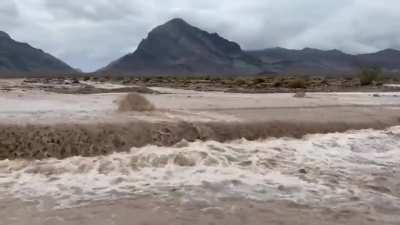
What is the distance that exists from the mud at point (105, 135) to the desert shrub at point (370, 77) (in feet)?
131

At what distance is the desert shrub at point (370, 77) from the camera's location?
2179 inches

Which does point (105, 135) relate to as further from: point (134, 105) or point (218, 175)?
point (134, 105)

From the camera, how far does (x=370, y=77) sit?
56094 mm

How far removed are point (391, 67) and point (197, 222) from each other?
189988 millimetres

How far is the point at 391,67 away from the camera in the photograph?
190125 mm

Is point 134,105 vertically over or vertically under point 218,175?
over

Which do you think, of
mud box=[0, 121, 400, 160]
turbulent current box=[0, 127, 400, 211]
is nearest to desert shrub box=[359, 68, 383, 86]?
mud box=[0, 121, 400, 160]

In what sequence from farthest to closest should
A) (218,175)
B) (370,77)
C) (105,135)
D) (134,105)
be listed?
(370,77)
(134,105)
(105,135)
(218,175)

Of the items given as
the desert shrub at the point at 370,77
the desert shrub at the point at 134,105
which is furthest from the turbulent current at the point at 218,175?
the desert shrub at the point at 370,77

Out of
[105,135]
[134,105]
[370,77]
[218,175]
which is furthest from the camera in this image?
[370,77]

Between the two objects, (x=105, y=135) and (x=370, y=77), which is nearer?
(x=105, y=135)

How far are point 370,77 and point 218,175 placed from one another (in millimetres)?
46059

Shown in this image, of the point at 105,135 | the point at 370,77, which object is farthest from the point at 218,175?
the point at 370,77

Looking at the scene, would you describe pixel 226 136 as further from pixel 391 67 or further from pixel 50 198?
pixel 391 67
